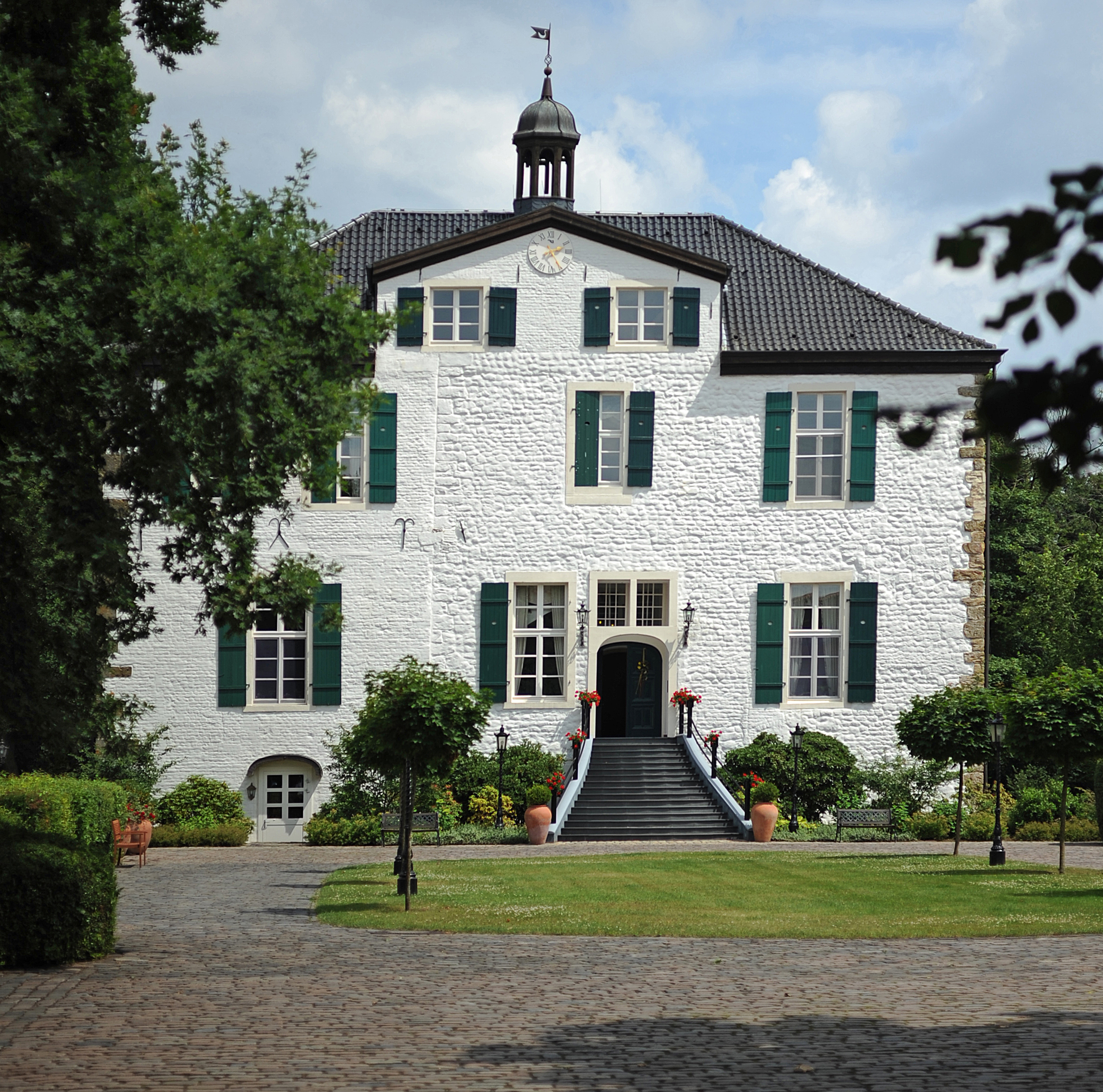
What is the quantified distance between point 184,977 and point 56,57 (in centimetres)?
800

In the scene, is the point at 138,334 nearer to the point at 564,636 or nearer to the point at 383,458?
the point at 383,458

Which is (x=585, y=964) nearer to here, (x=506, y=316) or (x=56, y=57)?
(x=56, y=57)

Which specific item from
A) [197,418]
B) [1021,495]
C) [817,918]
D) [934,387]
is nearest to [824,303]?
[934,387]

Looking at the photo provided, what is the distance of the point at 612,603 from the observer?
27641mm

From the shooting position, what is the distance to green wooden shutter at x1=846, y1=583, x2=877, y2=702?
2739cm

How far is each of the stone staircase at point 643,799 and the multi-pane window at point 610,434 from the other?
4.87 m

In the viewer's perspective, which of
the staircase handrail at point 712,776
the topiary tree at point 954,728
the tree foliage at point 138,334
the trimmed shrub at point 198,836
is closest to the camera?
the tree foliage at point 138,334

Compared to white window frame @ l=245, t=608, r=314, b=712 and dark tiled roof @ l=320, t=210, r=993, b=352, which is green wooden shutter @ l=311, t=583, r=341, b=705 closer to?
white window frame @ l=245, t=608, r=314, b=712

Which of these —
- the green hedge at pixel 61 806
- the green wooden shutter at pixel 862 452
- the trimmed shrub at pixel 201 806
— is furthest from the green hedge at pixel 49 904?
the green wooden shutter at pixel 862 452

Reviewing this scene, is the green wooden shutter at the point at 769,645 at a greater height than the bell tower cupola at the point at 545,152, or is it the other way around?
the bell tower cupola at the point at 545,152

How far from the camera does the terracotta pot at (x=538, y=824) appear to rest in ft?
75.3

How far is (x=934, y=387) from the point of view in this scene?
2788 centimetres

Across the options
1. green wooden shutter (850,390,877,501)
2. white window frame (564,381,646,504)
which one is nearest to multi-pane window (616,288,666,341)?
white window frame (564,381,646,504)

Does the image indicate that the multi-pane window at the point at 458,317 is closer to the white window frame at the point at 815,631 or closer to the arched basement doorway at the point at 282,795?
the white window frame at the point at 815,631
